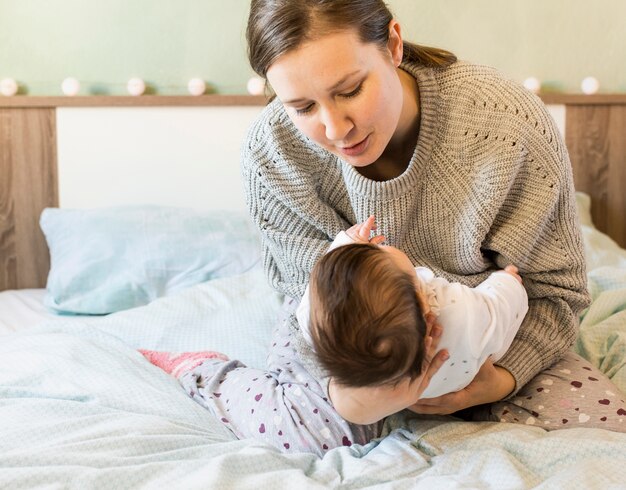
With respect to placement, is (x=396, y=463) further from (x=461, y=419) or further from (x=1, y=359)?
(x=1, y=359)

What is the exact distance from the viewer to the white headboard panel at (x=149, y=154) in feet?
8.50

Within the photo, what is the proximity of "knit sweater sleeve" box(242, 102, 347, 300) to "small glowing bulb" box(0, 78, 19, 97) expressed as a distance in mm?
1324

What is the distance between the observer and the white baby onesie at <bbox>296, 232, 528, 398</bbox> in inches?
46.7

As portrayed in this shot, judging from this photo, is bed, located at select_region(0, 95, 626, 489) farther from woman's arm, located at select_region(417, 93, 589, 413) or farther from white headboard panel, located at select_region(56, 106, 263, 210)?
woman's arm, located at select_region(417, 93, 589, 413)

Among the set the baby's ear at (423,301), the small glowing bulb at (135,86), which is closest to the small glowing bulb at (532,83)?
the small glowing bulb at (135,86)

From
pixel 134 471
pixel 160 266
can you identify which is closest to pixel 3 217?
pixel 160 266

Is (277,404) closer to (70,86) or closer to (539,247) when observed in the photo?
(539,247)

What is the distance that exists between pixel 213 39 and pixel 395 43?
1.45 metres

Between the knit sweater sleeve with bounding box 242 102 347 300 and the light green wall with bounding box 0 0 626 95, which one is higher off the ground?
the light green wall with bounding box 0 0 626 95

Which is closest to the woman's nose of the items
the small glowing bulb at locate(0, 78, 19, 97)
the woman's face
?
the woman's face

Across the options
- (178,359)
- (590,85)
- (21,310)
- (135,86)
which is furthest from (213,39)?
(178,359)

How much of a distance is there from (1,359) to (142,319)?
1.30 feet

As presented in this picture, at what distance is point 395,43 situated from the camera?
4.33ft

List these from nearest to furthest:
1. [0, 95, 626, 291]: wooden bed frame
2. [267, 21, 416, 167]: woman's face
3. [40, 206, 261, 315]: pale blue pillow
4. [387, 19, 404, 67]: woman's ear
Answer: [267, 21, 416, 167]: woman's face
[387, 19, 404, 67]: woman's ear
[40, 206, 261, 315]: pale blue pillow
[0, 95, 626, 291]: wooden bed frame
